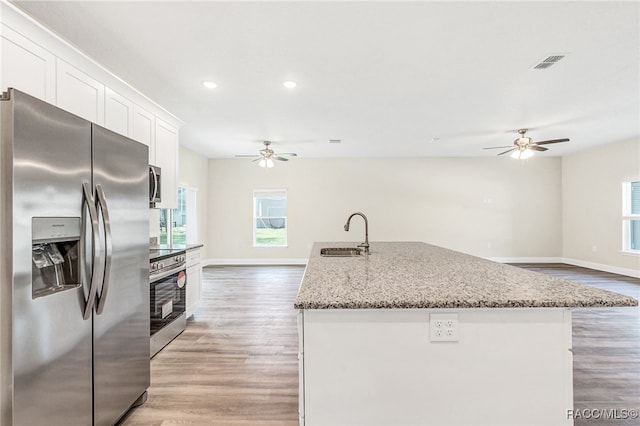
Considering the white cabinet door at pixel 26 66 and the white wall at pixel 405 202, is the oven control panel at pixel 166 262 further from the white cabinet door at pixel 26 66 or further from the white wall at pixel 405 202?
the white wall at pixel 405 202

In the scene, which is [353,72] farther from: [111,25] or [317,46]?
[111,25]

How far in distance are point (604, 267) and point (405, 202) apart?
432 cm

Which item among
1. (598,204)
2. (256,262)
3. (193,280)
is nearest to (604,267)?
(598,204)

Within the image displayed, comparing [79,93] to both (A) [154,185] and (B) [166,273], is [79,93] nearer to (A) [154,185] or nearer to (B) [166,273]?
(A) [154,185]

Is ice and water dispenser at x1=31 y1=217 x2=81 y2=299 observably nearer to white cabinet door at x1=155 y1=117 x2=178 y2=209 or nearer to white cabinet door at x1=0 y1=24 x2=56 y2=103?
white cabinet door at x1=0 y1=24 x2=56 y2=103

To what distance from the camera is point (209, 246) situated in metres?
7.79

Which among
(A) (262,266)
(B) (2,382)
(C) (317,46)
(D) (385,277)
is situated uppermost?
(C) (317,46)

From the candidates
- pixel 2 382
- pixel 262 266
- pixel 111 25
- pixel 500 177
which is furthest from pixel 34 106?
pixel 500 177

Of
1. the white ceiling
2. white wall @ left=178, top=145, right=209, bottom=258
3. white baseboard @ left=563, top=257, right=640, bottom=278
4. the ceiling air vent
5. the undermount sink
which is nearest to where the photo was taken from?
the white ceiling

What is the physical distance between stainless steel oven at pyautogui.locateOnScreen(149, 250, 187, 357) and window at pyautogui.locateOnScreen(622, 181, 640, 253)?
8.04 meters

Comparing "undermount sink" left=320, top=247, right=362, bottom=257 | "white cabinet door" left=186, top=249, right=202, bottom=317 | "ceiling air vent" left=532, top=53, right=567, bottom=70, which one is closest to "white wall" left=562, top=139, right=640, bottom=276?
"ceiling air vent" left=532, top=53, right=567, bottom=70

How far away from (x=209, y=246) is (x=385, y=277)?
6.92m

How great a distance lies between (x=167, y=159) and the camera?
3766 millimetres

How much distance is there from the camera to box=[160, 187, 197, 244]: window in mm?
5777
